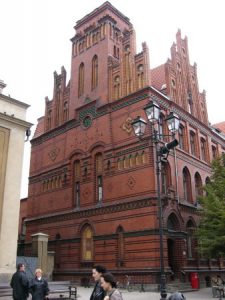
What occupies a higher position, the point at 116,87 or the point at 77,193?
the point at 116,87

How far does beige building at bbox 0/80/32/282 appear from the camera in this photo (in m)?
17.2

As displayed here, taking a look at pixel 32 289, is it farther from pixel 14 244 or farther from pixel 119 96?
pixel 119 96

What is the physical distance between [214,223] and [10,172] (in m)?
12.3

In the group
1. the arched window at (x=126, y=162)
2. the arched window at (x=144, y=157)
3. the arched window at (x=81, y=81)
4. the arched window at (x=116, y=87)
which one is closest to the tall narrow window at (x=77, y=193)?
the arched window at (x=126, y=162)

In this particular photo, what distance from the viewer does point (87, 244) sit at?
28750mm

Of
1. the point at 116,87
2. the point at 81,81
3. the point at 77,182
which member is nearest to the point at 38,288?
the point at 77,182

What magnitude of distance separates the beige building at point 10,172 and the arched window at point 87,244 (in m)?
11.4

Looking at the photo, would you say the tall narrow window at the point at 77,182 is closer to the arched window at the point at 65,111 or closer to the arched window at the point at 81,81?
the arched window at the point at 65,111

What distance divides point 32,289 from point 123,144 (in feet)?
61.0

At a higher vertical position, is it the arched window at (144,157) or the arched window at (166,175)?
the arched window at (144,157)

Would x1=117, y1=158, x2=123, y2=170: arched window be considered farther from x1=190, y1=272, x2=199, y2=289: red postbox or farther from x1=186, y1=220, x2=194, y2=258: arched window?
x1=190, y1=272, x2=199, y2=289: red postbox

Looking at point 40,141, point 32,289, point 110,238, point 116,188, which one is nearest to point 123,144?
point 116,188

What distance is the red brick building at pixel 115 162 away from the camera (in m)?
25.7

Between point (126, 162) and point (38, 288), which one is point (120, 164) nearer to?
point (126, 162)
